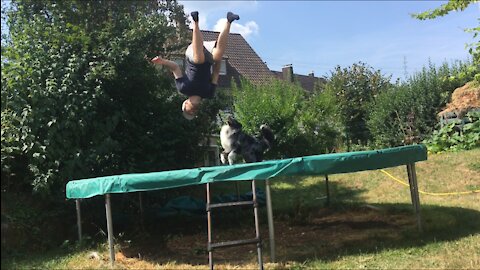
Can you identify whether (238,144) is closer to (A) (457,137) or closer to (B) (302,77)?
(A) (457,137)

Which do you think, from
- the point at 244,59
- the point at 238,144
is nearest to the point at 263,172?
the point at 238,144

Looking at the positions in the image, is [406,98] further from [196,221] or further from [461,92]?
[196,221]

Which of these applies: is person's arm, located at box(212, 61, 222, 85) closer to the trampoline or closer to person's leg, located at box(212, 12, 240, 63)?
person's leg, located at box(212, 12, 240, 63)

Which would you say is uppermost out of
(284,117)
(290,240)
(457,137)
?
(284,117)

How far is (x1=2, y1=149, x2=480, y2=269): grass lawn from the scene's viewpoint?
6.04 meters

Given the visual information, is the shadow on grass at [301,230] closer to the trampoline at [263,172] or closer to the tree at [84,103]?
the trampoline at [263,172]

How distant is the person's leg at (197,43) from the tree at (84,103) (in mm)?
2989

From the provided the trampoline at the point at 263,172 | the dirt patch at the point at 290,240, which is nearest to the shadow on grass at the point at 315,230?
the dirt patch at the point at 290,240

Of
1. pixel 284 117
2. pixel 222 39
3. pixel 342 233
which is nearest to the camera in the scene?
pixel 222 39

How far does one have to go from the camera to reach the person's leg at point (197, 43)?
5.82 metres

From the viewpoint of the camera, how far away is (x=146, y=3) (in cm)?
1276

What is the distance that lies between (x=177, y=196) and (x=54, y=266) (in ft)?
13.2

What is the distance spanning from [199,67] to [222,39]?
0.44 meters

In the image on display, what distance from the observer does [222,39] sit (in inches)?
238
